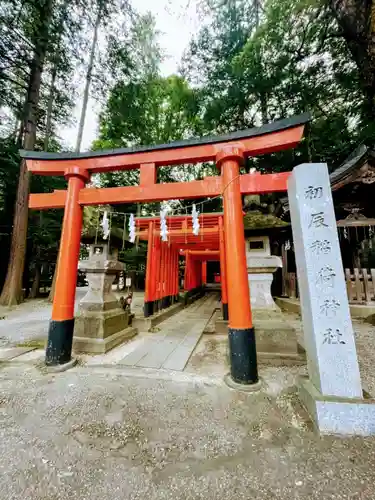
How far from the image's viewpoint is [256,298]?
4.73 meters

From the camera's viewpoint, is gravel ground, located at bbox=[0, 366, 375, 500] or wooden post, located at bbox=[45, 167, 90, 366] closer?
gravel ground, located at bbox=[0, 366, 375, 500]

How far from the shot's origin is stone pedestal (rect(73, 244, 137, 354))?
15.0ft

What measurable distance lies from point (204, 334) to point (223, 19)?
17106 mm

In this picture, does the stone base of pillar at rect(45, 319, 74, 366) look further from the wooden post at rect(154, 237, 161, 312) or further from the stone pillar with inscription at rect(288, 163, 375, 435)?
the wooden post at rect(154, 237, 161, 312)

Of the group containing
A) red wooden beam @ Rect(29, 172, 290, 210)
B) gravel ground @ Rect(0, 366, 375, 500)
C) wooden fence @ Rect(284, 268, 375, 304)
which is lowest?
gravel ground @ Rect(0, 366, 375, 500)

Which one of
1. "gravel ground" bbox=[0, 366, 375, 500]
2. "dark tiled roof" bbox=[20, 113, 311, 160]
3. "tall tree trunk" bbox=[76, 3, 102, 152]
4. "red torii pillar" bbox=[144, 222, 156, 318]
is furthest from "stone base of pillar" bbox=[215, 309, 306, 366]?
"tall tree trunk" bbox=[76, 3, 102, 152]

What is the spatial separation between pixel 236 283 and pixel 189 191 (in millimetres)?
1694

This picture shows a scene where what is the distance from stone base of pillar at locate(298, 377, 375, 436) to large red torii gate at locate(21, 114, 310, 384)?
100 cm

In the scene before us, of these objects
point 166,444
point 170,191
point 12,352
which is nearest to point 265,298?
point 170,191

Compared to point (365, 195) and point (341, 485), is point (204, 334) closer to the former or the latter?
point (341, 485)

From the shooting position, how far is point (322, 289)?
2.59 meters

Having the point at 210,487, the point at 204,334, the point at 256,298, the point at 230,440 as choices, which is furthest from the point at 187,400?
the point at 204,334

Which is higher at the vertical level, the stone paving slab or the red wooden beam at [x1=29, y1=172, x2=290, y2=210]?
the red wooden beam at [x1=29, y1=172, x2=290, y2=210]

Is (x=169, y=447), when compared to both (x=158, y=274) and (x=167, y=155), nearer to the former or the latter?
(x=167, y=155)
